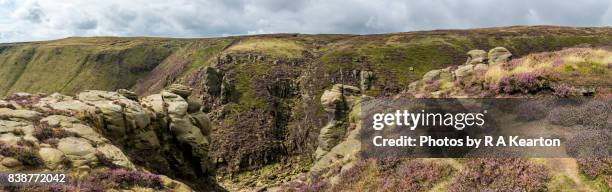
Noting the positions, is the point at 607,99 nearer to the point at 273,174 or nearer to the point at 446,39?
the point at 273,174

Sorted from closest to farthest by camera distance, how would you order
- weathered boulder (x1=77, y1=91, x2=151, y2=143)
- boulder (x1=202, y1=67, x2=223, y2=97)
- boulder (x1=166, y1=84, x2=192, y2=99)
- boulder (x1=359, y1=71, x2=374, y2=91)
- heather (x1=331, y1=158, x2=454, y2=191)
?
1. heather (x1=331, y1=158, x2=454, y2=191)
2. weathered boulder (x1=77, y1=91, x2=151, y2=143)
3. boulder (x1=166, y1=84, x2=192, y2=99)
4. boulder (x1=202, y1=67, x2=223, y2=97)
5. boulder (x1=359, y1=71, x2=374, y2=91)

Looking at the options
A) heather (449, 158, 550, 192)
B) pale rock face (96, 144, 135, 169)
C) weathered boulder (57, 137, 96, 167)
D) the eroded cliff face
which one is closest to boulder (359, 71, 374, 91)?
the eroded cliff face

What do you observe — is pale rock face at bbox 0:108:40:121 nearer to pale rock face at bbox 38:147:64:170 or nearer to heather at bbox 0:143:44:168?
pale rock face at bbox 38:147:64:170

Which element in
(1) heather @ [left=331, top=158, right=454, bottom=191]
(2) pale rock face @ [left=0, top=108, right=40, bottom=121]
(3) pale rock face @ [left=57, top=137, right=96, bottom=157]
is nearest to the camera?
(1) heather @ [left=331, top=158, right=454, bottom=191]

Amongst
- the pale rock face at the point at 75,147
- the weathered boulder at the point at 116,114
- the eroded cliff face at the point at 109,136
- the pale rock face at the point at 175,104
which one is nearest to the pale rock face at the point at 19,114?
the eroded cliff face at the point at 109,136

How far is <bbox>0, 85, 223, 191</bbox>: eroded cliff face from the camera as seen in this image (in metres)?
24.9

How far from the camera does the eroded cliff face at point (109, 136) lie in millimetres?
24859

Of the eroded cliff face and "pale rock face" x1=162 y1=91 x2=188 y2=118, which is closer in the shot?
the eroded cliff face

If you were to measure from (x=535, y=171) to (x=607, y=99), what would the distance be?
623cm

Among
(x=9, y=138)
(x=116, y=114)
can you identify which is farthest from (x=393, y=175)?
(x=116, y=114)

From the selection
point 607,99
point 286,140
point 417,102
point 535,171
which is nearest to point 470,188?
point 535,171

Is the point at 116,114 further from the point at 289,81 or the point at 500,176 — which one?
the point at 289,81

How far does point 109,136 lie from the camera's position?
32969 mm

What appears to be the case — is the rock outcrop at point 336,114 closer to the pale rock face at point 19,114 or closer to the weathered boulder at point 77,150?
the weathered boulder at point 77,150
